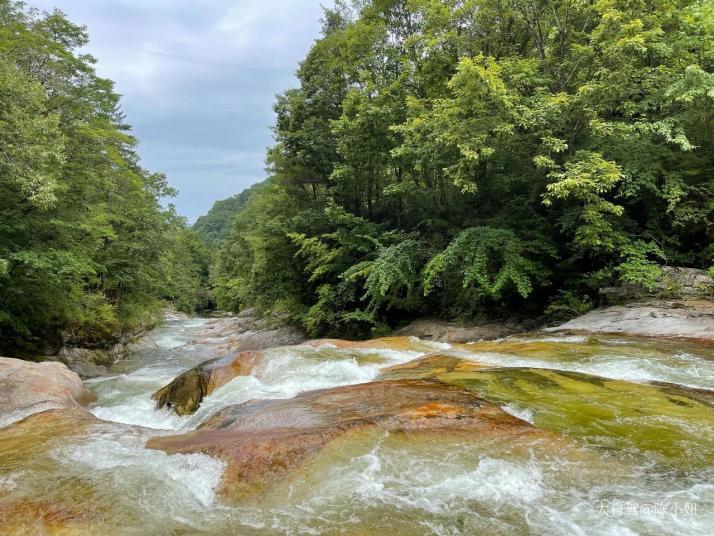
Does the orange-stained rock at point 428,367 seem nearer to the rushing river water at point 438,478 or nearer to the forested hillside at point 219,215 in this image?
the rushing river water at point 438,478

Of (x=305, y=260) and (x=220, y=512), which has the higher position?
(x=305, y=260)

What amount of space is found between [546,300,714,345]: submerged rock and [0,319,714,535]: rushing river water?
348 centimetres

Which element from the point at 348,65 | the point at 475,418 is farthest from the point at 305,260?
the point at 475,418

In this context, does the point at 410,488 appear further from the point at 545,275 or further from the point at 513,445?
the point at 545,275

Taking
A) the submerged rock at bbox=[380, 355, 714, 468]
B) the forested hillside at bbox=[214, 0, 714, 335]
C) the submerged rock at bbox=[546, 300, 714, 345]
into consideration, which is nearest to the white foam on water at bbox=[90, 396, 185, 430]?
the submerged rock at bbox=[380, 355, 714, 468]

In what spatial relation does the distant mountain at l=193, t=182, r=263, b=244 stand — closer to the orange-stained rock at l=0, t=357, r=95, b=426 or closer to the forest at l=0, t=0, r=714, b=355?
the forest at l=0, t=0, r=714, b=355

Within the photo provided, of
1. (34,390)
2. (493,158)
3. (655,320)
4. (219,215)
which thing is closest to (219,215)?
(219,215)

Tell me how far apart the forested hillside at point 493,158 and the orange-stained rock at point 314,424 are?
7.25 meters

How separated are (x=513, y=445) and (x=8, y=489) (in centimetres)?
480

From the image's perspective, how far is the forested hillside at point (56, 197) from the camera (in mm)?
10781

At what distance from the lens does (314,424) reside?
16.9 feet

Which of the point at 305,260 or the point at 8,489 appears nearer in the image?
the point at 8,489

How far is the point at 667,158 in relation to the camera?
13.1m

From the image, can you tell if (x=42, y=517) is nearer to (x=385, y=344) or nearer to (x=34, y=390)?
(x=34, y=390)
